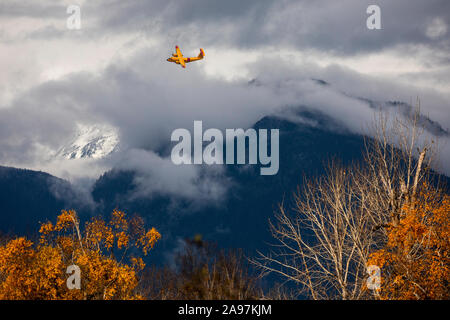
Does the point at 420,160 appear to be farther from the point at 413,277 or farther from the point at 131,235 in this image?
the point at 131,235

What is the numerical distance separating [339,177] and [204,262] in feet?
40.4

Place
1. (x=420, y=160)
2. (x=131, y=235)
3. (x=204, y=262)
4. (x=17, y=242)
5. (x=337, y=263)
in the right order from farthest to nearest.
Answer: (x=131, y=235)
(x=17, y=242)
(x=420, y=160)
(x=337, y=263)
(x=204, y=262)

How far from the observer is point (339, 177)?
34.6 m

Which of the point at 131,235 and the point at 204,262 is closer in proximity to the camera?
the point at 204,262

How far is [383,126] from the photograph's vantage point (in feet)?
117
